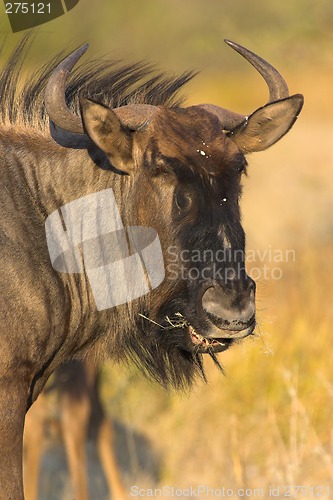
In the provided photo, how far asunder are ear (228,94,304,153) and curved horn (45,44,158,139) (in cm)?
57

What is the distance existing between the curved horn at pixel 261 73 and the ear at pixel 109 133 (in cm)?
57

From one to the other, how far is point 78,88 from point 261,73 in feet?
3.48

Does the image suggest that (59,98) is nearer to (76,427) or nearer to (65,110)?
(65,110)

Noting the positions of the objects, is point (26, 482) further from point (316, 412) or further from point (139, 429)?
point (316, 412)

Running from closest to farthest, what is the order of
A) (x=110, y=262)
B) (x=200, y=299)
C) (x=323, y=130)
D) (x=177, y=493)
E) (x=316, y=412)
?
(x=200, y=299), (x=110, y=262), (x=177, y=493), (x=316, y=412), (x=323, y=130)

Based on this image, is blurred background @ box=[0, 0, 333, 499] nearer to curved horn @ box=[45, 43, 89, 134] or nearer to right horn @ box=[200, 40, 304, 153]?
right horn @ box=[200, 40, 304, 153]

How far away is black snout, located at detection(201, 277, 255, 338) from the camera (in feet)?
15.7

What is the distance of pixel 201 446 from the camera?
10.2 m

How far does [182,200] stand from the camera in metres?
5.01

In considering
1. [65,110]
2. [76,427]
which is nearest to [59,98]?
[65,110]

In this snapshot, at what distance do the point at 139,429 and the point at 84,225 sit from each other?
20.7 feet

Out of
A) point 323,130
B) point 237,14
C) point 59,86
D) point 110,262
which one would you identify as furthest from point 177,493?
point 323,130

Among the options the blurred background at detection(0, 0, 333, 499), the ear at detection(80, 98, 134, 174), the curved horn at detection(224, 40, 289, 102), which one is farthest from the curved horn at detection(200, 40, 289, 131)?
the ear at detection(80, 98, 134, 174)

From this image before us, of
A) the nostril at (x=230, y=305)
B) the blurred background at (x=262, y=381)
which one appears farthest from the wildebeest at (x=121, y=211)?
the blurred background at (x=262, y=381)
